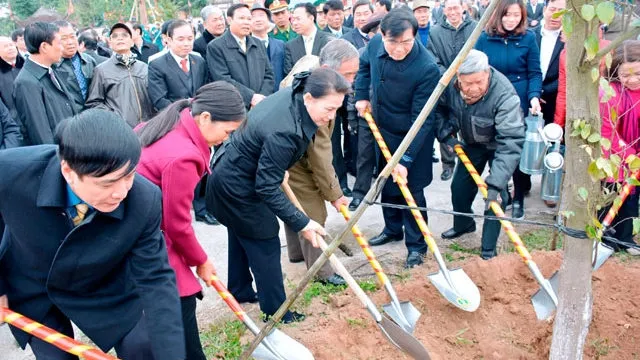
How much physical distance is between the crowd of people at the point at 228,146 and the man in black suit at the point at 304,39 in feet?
0.06

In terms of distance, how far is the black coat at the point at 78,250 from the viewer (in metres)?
2.04

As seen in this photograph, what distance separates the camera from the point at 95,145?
172 centimetres

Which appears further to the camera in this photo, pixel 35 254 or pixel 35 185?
pixel 35 254

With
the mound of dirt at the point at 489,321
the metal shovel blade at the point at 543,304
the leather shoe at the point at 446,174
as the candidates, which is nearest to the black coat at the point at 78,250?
the mound of dirt at the point at 489,321

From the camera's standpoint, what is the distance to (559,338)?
106 inches

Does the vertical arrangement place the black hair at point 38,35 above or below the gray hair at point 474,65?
above

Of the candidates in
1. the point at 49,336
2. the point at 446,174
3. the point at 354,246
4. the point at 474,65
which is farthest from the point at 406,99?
the point at 49,336

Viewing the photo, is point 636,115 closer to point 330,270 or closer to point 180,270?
point 330,270

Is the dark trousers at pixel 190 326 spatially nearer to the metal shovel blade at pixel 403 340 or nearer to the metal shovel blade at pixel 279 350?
the metal shovel blade at pixel 279 350

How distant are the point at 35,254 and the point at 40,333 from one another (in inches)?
13.3

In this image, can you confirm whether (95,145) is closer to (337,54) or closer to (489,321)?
(337,54)

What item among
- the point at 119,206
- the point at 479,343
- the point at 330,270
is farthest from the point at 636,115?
the point at 119,206

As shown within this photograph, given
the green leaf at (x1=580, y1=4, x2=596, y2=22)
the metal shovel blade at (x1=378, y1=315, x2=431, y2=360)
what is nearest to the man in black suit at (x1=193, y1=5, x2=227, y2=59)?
the metal shovel blade at (x1=378, y1=315, x2=431, y2=360)

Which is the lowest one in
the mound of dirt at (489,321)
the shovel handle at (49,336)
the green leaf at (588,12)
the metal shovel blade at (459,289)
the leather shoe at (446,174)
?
the leather shoe at (446,174)
